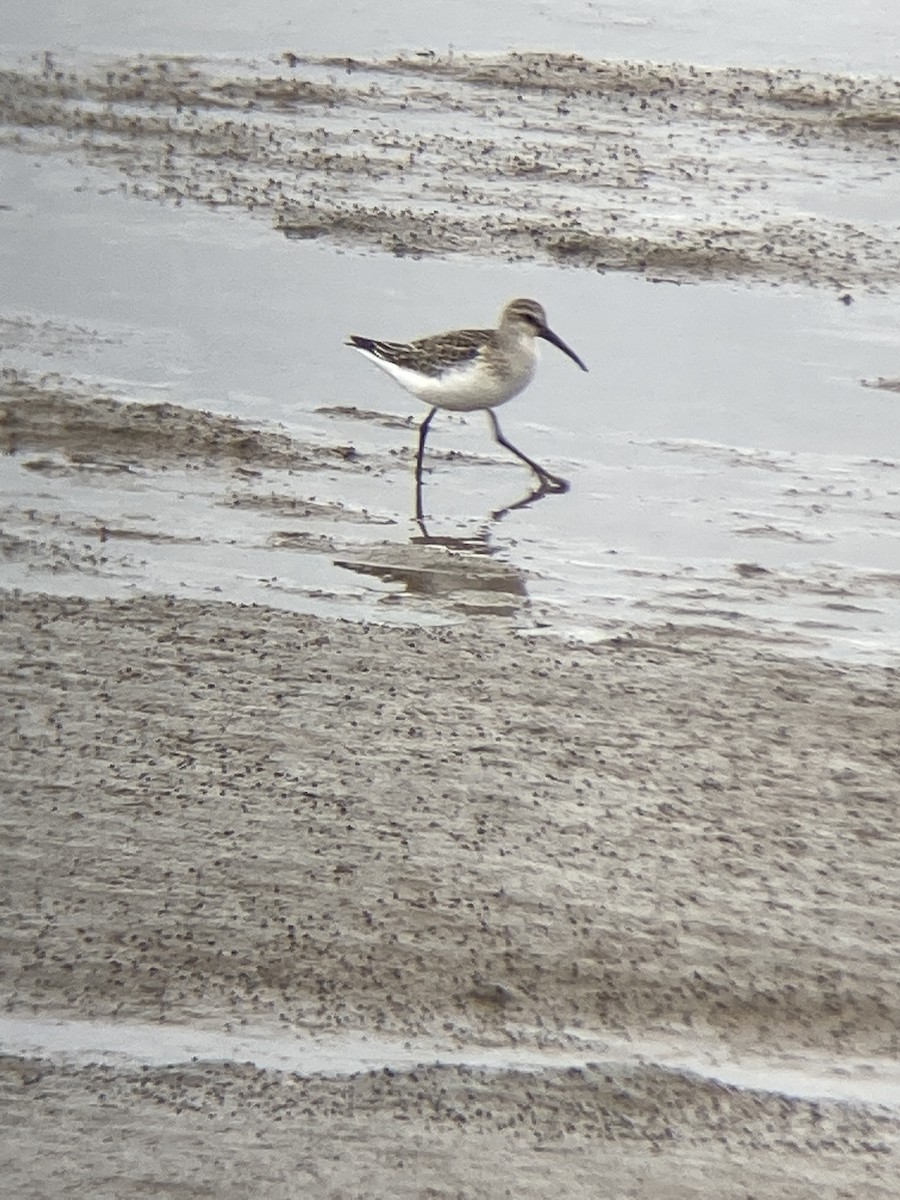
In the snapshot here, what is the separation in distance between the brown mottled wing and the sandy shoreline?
6.58 ft

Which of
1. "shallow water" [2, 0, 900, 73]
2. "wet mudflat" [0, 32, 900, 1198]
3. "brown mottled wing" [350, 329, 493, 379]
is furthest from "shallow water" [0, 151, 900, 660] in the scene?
"shallow water" [2, 0, 900, 73]

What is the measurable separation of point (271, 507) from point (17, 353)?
2.18 meters

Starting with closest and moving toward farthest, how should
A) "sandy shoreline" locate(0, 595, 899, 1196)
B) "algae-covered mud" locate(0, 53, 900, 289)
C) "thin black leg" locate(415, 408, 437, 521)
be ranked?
"sandy shoreline" locate(0, 595, 899, 1196)
"thin black leg" locate(415, 408, 437, 521)
"algae-covered mud" locate(0, 53, 900, 289)

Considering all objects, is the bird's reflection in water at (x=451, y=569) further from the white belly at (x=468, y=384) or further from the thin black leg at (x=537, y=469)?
the white belly at (x=468, y=384)

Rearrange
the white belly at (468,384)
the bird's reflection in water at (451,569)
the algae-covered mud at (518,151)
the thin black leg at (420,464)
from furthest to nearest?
the algae-covered mud at (518,151), the white belly at (468,384), the thin black leg at (420,464), the bird's reflection in water at (451,569)

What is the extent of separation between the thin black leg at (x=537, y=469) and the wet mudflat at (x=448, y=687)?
0.28 feet

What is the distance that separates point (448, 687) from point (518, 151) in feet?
24.0

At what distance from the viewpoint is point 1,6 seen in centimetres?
1766

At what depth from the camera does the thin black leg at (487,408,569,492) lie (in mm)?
9297

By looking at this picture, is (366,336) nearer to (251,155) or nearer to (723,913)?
(251,155)

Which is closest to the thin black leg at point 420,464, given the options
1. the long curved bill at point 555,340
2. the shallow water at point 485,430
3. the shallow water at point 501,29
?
the shallow water at point 485,430

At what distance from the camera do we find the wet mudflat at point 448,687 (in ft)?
16.6

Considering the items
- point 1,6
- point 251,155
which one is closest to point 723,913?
point 251,155

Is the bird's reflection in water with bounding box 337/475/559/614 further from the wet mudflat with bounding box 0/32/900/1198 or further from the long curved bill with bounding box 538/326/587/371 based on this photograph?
the long curved bill with bounding box 538/326/587/371
